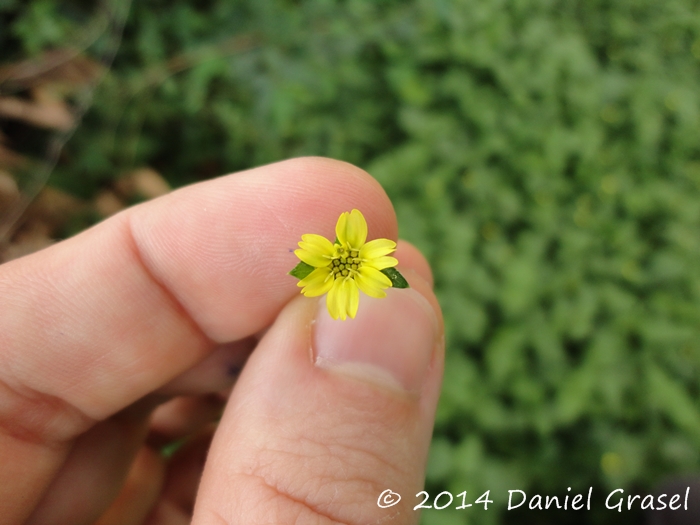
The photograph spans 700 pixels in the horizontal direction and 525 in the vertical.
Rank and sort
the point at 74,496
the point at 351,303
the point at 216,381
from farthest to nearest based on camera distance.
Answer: the point at 216,381 < the point at 74,496 < the point at 351,303

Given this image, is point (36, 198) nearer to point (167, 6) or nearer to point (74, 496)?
point (167, 6)

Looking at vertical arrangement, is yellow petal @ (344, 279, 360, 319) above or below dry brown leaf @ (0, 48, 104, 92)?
below

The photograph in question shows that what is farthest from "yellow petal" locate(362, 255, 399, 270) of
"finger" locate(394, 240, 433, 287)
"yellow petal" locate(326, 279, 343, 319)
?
"finger" locate(394, 240, 433, 287)

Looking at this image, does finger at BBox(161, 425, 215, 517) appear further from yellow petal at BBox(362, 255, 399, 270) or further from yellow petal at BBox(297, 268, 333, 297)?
yellow petal at BBox(362, 255, 399, 270)

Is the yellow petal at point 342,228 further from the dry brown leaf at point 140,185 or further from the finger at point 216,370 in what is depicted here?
the dry brown leaf at point 140,185

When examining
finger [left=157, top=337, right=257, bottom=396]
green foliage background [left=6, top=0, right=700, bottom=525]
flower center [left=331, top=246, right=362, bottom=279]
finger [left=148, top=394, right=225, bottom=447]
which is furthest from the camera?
green foliage background [left=6, top=0, right=700, bottom=525]

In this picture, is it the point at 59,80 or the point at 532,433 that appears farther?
the point at 59,80

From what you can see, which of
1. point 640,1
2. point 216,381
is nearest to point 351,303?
point 216,381
